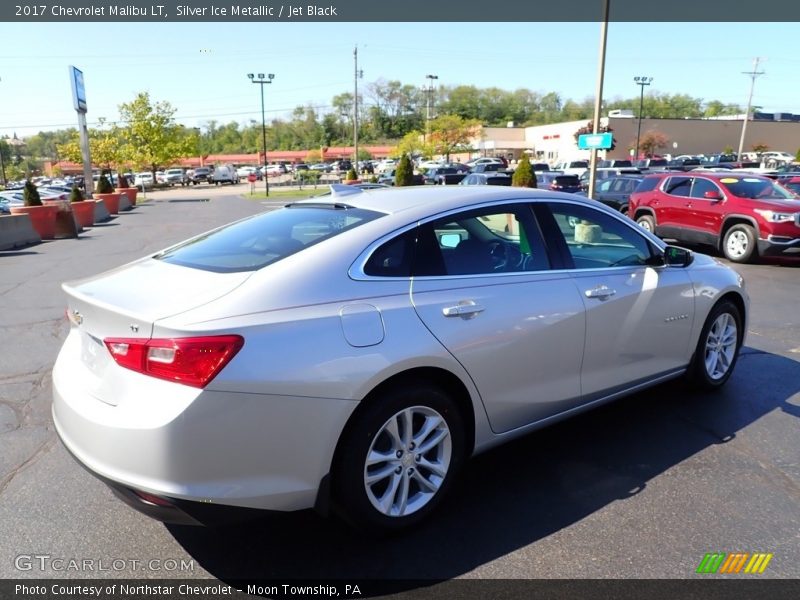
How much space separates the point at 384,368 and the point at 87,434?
1.30 metres

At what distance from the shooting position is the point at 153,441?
2299mm

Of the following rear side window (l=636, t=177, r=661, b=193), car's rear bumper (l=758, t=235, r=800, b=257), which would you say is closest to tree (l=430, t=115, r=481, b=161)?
rear side window (l=636, t=177, r=661, b=193)

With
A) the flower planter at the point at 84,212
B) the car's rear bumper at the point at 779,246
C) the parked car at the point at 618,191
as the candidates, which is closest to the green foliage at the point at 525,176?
the parked car at the point at 618,191

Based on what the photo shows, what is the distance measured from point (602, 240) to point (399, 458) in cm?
222

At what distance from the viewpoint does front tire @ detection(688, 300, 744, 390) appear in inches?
176

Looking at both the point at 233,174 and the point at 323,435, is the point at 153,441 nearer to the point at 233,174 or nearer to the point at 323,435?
the point at 323,435

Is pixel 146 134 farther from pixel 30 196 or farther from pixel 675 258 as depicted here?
pixel 675 258

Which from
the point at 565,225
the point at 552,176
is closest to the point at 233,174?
the point at 552,176

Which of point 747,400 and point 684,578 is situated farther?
point 747,400

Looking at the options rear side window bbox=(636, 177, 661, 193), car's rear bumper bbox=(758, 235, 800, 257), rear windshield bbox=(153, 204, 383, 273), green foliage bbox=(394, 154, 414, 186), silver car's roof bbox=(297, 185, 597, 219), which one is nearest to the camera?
rear windshield bbox=(153, 204, 383, 273)

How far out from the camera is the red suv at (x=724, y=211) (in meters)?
10.9

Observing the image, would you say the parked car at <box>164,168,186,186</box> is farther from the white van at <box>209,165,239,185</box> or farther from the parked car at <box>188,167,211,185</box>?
the white van at <box>209,165,239,185</box>

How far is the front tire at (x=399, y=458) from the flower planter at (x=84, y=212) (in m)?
21.5

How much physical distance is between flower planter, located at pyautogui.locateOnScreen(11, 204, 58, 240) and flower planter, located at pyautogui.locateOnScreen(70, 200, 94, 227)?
3.54 metres
